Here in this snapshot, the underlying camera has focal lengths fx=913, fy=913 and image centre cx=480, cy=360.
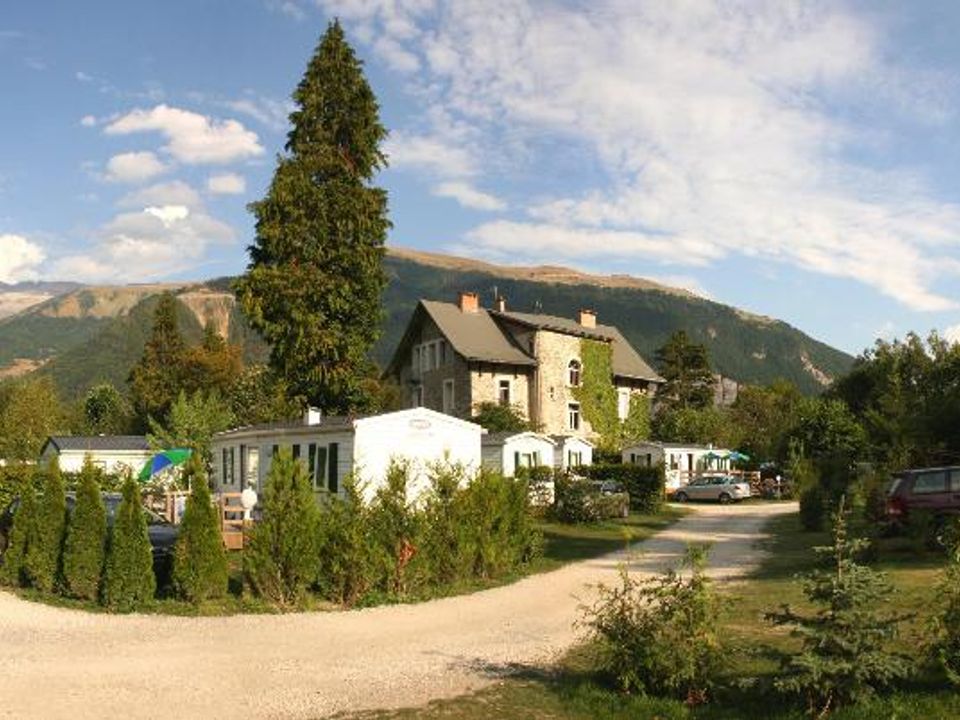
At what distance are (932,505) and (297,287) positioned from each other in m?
24.4

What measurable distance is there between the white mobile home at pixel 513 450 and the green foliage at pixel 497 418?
7.53 metres

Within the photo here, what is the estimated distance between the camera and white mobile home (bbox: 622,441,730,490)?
47656 millimetres

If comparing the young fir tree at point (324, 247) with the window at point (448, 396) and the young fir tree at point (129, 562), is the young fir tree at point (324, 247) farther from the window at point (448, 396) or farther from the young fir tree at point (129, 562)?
the young fir tree at point (129, 562)

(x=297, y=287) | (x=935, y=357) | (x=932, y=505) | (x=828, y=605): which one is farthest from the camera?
(x=935, y=357)

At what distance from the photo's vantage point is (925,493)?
1922 cm

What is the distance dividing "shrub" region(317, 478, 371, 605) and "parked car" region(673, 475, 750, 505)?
1294 inches

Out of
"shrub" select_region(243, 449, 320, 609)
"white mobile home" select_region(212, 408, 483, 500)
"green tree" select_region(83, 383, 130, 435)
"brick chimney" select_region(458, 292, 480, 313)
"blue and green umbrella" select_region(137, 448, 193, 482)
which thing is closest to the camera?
"shrub" select_region(243, 449, 320, 609)

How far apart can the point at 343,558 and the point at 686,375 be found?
7808 centimetres

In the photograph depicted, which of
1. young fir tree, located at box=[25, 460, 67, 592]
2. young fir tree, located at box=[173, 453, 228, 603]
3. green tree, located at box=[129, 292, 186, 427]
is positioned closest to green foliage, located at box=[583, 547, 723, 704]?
young fir tree, located at box=[173, 453, 228, 603]

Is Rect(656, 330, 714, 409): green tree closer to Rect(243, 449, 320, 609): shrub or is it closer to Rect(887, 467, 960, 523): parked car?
Rect(887, 467, 960, 523): parked car

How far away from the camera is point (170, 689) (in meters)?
9.10

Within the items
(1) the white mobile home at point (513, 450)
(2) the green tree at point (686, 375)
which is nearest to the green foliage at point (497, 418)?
(1) the white mobile home at point (513, 450)

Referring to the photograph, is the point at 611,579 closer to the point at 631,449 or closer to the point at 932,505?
the point at 932,505

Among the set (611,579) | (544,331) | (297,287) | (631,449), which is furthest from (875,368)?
(611,579)
